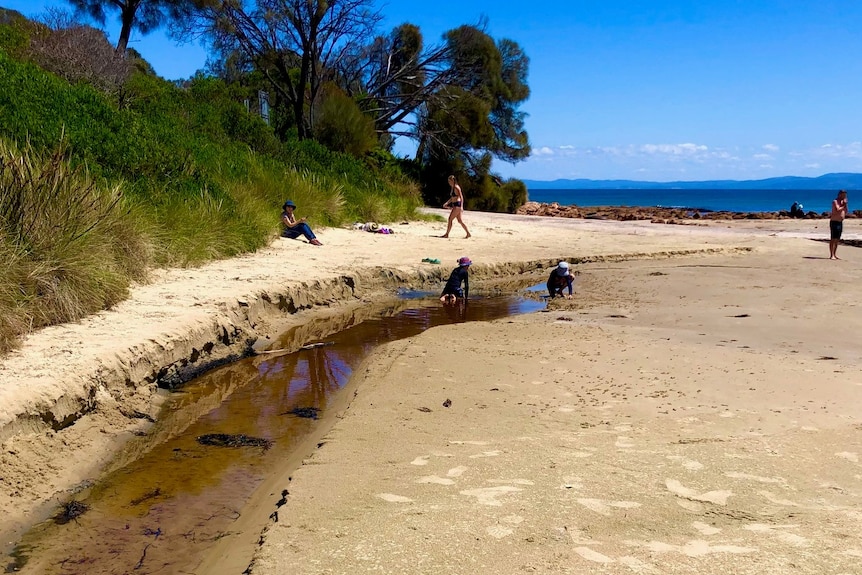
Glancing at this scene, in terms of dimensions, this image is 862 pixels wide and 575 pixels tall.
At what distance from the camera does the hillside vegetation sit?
7.52 m

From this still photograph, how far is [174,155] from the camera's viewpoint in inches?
573

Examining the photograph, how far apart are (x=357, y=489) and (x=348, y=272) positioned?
8.17m

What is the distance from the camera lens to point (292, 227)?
49.5 ft

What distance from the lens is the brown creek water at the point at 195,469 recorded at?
156 inches

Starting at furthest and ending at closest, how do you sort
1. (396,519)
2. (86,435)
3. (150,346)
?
(150,346)
(86,435)
(396,519)

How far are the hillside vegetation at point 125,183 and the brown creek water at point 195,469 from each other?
4.84 feet

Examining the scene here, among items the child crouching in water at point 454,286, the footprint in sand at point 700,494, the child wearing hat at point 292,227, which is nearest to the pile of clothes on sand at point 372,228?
the child wearing hat at point 292,227

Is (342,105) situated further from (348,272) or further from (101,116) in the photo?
(348,272)

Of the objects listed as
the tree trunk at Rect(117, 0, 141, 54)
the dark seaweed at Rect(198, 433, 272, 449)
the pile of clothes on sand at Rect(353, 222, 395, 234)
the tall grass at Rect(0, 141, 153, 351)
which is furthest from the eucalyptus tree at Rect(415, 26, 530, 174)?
the dark seaweed at Rect(198, 433, 272, 449)

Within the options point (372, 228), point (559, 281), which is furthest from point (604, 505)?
point (372, 228)

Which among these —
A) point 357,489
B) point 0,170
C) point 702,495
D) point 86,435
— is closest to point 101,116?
point 0,170

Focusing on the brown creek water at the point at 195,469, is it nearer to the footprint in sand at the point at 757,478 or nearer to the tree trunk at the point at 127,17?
the footprint in sand at the point at 757,478

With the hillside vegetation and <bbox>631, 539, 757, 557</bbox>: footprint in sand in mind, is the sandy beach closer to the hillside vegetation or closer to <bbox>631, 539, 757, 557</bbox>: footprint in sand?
<bbox>631, 539, 757, 557</bbox>: footprint in sand

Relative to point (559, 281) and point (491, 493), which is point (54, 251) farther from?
point (559, 281)
